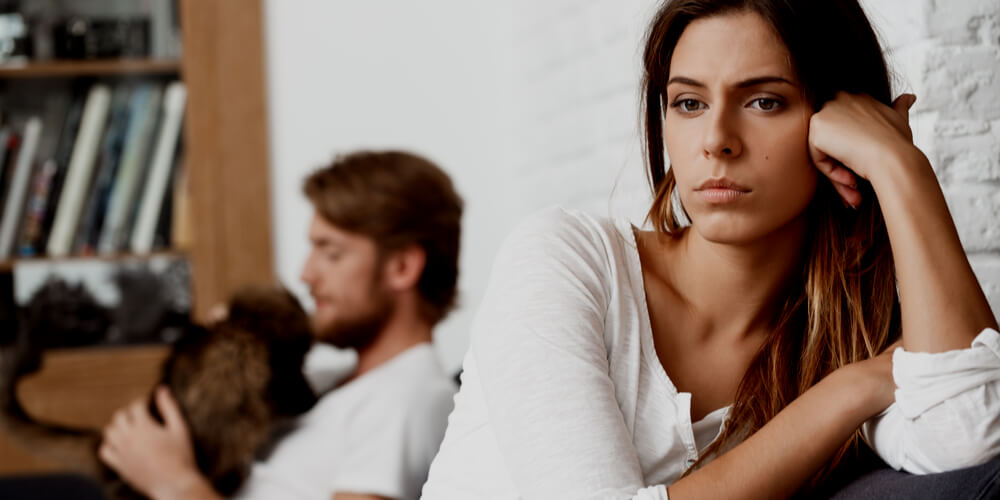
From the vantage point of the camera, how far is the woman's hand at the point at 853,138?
44.1 inches

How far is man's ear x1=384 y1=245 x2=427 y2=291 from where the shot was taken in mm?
1987

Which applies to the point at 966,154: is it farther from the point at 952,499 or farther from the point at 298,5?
the point at 298,5

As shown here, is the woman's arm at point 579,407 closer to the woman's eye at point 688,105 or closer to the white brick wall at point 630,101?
the woman's eye at point 688,105

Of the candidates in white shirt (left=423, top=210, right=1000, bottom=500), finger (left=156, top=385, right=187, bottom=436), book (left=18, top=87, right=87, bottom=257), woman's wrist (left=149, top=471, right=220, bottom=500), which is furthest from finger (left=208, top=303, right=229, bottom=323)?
book (left=18, top=87, right=87, bottom=257)

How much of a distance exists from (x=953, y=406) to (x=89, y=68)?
2.58 m

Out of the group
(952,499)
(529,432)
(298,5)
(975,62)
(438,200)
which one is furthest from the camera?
(298,5)

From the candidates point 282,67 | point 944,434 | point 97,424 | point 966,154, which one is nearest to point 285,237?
point 282,67

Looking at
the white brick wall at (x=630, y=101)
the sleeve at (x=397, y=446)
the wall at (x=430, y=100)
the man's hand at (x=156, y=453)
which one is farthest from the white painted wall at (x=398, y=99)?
the sleeve at (x=397, y=446)

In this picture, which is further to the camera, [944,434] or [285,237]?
[285,237]

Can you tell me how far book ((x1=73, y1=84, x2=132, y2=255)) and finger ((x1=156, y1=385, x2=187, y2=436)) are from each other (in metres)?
1.18

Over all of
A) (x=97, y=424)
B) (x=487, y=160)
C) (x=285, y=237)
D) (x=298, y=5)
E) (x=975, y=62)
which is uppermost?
(x=298, y=5)

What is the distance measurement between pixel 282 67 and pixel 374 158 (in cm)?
101

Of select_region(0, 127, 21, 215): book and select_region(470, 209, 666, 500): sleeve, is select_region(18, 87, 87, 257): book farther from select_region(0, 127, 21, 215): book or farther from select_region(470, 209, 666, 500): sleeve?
select_region(470, 209, 666, 500): sleeve

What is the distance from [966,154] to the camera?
54.9 inches
